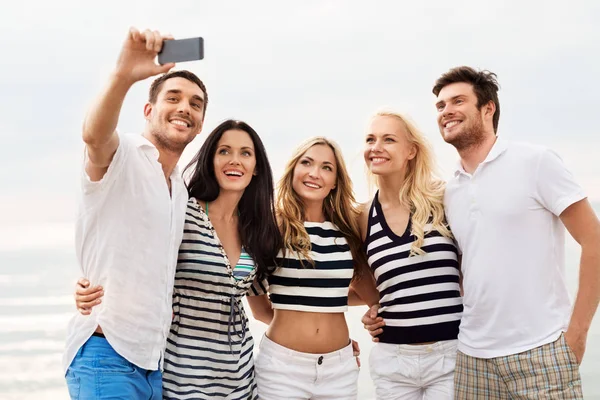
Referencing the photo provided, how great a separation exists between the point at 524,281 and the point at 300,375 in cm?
175

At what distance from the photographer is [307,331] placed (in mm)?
4562

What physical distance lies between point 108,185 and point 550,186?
299 centimetres

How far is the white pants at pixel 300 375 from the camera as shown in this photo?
4441mm

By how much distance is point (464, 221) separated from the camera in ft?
15.0

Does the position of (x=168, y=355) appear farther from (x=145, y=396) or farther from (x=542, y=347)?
(x=542, y=347)

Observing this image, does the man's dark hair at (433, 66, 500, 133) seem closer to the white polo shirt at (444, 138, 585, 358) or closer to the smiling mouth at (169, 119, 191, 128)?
the white polo shirt at (444, 138, 585, 358)

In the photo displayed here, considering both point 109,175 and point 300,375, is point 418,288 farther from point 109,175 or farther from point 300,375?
point 109,175

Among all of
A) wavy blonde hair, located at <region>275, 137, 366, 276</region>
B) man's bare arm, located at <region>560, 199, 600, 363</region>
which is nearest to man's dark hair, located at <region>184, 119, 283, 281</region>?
wavy blonde hair, located at <region>275, 137, 366, 276</region>

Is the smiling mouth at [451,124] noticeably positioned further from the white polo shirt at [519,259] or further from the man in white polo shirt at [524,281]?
the white polo shirt at [519,259]

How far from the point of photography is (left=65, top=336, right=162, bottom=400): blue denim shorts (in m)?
3.44

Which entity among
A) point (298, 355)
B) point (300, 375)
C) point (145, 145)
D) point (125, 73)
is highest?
point (125, 73)

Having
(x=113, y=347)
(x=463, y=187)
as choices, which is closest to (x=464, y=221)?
(x=463, y=187)

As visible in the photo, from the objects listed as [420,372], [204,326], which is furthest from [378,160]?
[204,326]

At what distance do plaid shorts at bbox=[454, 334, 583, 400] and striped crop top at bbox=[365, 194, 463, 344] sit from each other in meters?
0.37
